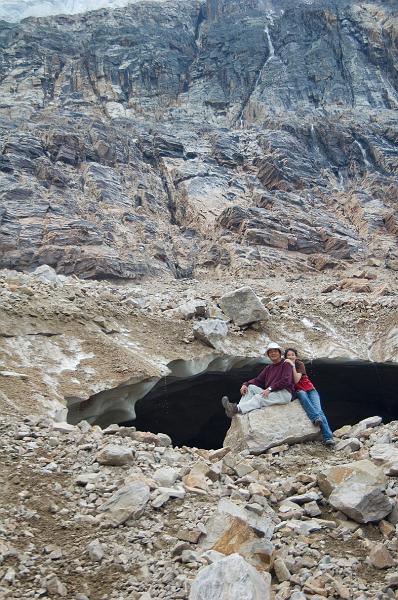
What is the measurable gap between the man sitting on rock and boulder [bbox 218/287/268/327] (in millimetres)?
15918

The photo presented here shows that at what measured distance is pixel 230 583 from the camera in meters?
5.93

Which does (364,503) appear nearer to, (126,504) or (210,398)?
(126,504)

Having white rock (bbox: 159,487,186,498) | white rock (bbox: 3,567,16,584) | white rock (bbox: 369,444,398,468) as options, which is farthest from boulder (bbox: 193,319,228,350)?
white rock (bbox: 3,567,16,584)

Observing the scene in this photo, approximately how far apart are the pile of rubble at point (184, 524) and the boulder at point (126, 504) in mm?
19

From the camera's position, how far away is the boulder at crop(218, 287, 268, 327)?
2989 centimetres

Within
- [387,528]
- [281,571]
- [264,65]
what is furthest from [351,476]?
[264,65]

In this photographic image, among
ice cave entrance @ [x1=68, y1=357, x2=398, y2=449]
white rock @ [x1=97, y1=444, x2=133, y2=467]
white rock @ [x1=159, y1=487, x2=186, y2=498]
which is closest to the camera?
white rock @ [x1=159, y1=487, x2=186, y2=498]

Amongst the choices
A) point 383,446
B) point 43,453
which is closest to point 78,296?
point 43,453

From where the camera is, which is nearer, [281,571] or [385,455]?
[281,571]

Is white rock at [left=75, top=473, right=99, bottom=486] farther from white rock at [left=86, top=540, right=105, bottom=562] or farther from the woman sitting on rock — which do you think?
the woman sitting on rock

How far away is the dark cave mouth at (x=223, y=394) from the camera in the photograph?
18655 millimetres

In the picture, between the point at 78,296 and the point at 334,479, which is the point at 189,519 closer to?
the point at 334,479

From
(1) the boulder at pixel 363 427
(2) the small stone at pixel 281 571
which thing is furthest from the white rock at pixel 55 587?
(1) the boulder at pixel 363 427

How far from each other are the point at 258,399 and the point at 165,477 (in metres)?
4.57
